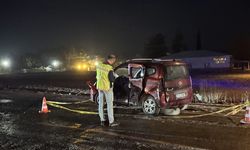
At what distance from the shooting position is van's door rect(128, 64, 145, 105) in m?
11.7

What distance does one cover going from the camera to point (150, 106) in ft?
37.8

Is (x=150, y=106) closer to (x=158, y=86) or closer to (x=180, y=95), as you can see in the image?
(x=158, y=86)

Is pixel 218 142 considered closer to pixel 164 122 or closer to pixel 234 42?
pixel 164 122

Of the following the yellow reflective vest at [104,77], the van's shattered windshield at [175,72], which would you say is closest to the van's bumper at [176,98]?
the van's shattered windshield at [175,72]

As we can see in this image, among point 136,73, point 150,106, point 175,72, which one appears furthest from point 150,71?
point 150,106

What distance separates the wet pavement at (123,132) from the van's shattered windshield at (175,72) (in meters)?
1.28

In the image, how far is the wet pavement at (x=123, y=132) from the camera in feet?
25.1

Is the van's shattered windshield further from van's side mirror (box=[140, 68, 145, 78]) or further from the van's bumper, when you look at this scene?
van's side mirror (box=[140, 68, 145, 78])

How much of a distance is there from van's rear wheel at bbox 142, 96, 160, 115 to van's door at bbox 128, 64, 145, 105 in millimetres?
355

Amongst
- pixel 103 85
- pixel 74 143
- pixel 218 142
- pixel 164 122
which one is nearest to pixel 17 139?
pixel 74 143

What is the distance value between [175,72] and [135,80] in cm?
138

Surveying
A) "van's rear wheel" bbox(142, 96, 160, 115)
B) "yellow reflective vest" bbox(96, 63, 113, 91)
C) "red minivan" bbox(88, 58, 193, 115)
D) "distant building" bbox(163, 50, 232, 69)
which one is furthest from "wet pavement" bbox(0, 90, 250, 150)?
"distant building" bbox(163, 50, 232, 69)

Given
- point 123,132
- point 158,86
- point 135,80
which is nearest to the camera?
point 123,132

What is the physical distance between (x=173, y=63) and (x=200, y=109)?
2.33 m
